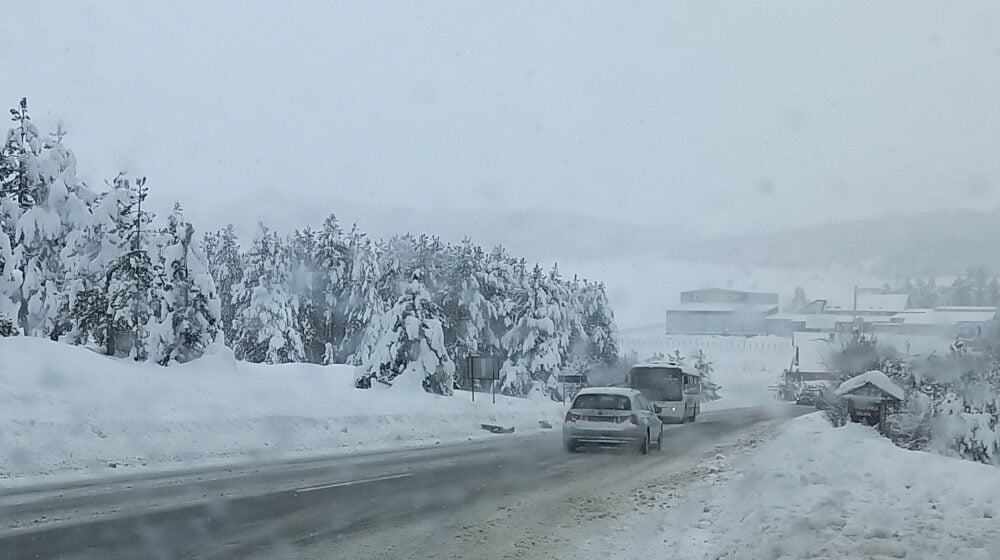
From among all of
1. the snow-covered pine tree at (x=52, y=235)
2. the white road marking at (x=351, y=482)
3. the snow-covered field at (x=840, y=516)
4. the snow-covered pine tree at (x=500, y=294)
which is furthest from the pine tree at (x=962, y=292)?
the snow-covered pine tree at (x=500, y=294)

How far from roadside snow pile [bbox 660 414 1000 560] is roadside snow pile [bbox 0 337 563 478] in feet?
40.2

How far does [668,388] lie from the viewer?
4478cm

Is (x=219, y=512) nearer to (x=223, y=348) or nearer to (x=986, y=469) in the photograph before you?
(x=986, y=469)

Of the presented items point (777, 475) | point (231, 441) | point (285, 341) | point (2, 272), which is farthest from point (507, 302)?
point (777, 475)

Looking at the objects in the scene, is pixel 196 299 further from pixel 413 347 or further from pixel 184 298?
pixel 413 347

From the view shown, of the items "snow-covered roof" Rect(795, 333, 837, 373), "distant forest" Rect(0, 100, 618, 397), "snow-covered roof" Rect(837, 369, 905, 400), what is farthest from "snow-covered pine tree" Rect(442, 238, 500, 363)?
"snow-covered roof" Rect(837, 369, 905, 400)

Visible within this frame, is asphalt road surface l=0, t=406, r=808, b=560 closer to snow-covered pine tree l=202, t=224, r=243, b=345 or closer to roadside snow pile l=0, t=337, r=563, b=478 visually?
roadside snow pile l=0, t=337, r=563, b=478

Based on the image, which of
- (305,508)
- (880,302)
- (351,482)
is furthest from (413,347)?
(305,508)

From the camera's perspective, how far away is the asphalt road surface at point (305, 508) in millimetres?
9820

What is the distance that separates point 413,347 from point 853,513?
31457 millimetres

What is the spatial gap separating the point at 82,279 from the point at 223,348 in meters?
9.89

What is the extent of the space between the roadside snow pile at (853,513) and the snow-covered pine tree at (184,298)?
79.8 ft

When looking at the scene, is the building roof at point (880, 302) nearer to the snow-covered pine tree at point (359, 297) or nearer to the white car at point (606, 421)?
the white car at point (606, 421)

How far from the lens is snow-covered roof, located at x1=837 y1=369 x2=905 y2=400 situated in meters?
23.8
